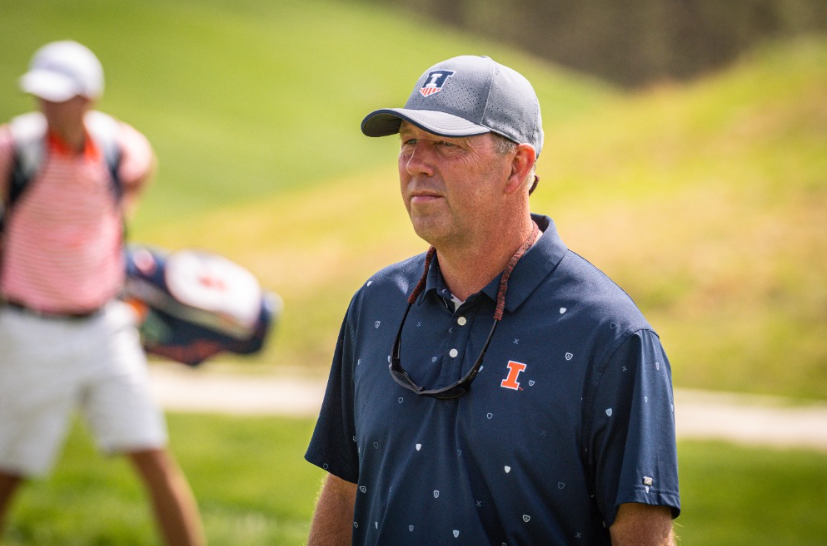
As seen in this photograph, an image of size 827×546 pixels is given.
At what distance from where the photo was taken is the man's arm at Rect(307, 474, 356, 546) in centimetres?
310

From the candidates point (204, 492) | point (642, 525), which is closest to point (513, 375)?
point (642, 525)

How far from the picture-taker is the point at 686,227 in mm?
16469

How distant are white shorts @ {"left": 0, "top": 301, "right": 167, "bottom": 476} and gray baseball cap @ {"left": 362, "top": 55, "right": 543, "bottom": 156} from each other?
3430mm

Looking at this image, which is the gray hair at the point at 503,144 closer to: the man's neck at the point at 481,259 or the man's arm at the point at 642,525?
the man's neck at the point at 481,259

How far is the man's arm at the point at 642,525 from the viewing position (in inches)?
99.0

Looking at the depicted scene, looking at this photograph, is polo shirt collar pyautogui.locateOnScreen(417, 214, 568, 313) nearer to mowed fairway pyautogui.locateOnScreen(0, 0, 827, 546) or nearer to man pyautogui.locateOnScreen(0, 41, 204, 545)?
man pyautogui.locateOnScreen(0, 41, 204, 545)

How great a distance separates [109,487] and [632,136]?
581 inches

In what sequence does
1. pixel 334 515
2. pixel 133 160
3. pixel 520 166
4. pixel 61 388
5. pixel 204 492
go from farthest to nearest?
pixel 204 492 < pixel 133 160 < pixel 61 388 < pixel 334 515 < pixel 520 166

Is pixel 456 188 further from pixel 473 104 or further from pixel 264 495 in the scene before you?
pixel 264 495

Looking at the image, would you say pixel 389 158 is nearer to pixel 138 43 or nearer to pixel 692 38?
pixel 138 43

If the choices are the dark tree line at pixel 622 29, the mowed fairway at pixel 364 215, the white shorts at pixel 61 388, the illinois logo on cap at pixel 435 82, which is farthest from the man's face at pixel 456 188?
the dark tree line at pixel 622 29

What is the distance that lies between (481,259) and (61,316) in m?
3.59

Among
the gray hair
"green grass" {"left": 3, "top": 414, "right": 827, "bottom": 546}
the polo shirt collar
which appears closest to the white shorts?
"green grass" {"left": 3, "top": 414, "right": 827, "bottom": 546}

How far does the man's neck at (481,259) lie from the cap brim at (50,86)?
140 inches
